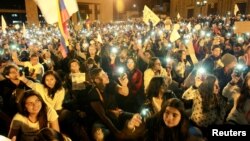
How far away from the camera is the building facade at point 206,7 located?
1539 inches

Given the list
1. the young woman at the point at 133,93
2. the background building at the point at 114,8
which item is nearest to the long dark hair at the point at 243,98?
the young woman at the point at 133,93

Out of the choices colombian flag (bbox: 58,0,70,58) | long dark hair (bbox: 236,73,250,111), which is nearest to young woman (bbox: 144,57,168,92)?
colombian flag (bbox: 58,0,70,58)

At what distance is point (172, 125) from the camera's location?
3.63 m

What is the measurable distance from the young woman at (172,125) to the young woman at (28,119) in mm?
1337

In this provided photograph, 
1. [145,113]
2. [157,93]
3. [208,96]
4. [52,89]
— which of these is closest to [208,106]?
[208,96]

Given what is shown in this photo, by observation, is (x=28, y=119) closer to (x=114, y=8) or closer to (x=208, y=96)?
(x=208, y=96)

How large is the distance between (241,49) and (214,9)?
128 ft

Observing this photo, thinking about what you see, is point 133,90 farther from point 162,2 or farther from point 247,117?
point 162,2

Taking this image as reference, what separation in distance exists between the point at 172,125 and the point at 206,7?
47719 millimetres

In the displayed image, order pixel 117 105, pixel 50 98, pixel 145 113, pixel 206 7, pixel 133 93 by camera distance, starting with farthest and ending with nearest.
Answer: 1. pixel 206 7
2. pixel 133 93
3. pixel 117 105
4. pixel 50 98
5. pixel 145 113

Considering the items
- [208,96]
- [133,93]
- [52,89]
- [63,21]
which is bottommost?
[133,93]

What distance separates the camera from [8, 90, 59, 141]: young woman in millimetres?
3791

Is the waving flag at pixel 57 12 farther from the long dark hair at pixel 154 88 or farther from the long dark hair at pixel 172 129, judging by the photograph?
the long dark hair at pixel 172 129

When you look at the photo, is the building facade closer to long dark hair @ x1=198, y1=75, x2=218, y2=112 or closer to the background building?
the background building
